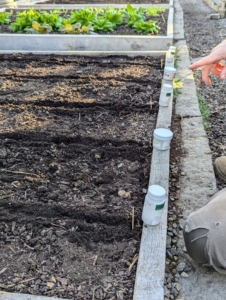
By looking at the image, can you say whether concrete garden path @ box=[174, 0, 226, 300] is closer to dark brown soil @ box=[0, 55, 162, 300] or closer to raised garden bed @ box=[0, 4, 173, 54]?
dark brown soil @ box=[0, 55, 162, 300]

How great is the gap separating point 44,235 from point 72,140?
1.05m

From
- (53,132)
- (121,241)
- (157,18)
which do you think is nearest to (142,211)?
(121,241)

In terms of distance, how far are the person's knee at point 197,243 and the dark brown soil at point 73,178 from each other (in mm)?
270

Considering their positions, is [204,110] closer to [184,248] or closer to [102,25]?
[184,248]

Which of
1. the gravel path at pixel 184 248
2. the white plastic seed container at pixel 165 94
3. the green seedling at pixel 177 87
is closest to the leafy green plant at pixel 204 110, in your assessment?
the gravel path at pixel 184 248

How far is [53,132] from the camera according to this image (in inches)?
114

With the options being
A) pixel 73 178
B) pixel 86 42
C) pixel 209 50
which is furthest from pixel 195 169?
pixel 209 50

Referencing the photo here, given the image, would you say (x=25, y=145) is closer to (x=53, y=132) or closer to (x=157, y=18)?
(x=53, y=132)

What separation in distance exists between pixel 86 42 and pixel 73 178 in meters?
3.33

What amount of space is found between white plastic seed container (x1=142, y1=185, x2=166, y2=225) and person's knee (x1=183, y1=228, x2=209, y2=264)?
0.18 metres

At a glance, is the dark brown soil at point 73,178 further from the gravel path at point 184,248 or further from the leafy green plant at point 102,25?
the leafy green plant at point 102,25

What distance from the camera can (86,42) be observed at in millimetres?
5160

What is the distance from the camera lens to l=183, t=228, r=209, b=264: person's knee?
1744 millimetres

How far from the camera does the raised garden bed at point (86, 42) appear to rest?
510cm
